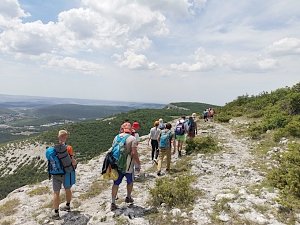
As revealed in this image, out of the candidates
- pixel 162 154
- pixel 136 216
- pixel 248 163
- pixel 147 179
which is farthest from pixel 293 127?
pixel 136 216

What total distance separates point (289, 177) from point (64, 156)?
6.80 meters

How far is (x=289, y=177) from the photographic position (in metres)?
9.94

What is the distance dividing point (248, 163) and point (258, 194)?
5.02 m

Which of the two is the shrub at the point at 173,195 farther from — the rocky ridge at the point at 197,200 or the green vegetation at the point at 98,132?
the green vegetation at the point at 98,132

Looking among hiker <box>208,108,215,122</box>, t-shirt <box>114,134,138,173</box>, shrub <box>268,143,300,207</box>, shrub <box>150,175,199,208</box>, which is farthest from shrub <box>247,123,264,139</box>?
t-shirt <box>114,134,138,173</box>

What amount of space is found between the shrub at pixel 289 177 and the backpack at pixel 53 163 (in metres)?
6.11

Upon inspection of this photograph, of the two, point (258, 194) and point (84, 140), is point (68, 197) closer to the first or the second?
point (258, 194)

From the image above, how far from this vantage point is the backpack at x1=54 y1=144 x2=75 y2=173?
→ 9.11 metres

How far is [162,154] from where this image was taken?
1420 cm

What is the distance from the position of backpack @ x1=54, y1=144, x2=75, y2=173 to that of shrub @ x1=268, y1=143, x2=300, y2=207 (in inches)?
233

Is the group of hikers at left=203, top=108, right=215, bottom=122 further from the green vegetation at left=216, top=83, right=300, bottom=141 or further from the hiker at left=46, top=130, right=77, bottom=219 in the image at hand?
the hiker at left=46, top=130, right=77, bottom=219

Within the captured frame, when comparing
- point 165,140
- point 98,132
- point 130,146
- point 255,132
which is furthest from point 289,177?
point 98,132

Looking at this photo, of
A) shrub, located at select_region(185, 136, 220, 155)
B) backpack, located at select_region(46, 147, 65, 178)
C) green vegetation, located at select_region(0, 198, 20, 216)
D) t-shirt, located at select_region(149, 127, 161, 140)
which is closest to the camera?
backpack, located at select_region(46, 147, 65, 178)

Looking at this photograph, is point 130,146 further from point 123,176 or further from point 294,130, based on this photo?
point 294,130
